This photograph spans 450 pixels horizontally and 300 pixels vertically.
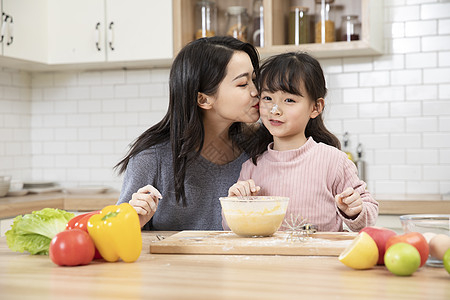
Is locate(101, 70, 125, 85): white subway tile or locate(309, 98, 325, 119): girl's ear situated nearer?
locate(309, 98, 325, 119): girl's ear

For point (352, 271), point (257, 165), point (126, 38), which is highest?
point (126, 38)

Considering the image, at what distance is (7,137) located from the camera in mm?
4258

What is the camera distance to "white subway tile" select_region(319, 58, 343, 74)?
3.87 metres

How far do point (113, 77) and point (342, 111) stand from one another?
5.16ft

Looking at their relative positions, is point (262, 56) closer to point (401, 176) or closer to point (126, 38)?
point (126, 38)

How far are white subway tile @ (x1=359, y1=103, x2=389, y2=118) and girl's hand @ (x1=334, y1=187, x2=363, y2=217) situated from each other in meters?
1.99

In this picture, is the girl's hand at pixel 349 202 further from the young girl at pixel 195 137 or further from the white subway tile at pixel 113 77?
the white subway tile at pixel 113 77

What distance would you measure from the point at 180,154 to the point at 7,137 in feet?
7.72

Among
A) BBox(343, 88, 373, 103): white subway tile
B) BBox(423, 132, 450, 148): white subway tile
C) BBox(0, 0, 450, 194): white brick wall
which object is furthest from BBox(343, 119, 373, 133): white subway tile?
BBox(423, 132, 450, 148): white subway tile

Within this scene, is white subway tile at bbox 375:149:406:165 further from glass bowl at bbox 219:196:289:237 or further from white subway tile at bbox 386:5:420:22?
glass bowl at bbox 219:196:289:237

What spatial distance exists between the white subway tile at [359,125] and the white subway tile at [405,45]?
0.45 metres

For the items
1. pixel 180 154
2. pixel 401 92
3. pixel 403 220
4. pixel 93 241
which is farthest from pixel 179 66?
pixel 401 92

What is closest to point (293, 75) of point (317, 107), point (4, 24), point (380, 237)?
point (317, 107)

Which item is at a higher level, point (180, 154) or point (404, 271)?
point (180, 154)
